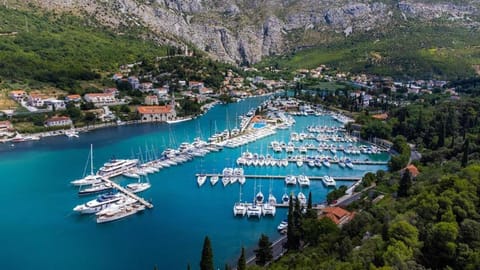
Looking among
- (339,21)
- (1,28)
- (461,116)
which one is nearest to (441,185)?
(461,116)

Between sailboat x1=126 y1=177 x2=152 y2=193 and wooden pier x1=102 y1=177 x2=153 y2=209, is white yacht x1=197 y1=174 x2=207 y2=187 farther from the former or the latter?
wooden pier x1=102 y1=177 x2=153 y2=209

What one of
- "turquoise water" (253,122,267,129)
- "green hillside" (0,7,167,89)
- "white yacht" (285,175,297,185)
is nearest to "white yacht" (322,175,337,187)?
"white yacht" (285,175,297,185)

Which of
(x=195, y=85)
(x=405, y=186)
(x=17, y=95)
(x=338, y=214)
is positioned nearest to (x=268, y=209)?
(x=338, y=214)

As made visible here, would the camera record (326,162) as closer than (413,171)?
No

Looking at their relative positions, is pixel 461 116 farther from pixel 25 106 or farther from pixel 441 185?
pixel 25 106

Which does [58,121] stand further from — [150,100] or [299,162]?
[299,162]
